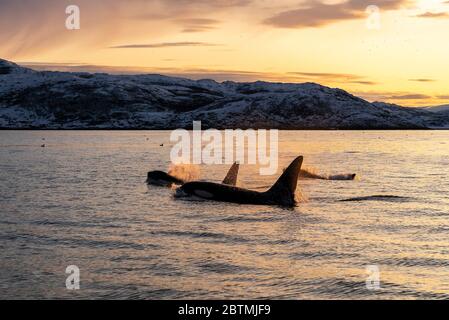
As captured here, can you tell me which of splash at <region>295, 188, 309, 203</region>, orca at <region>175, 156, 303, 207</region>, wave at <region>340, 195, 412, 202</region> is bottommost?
wave at <region>340, 195, 412, 202</region>

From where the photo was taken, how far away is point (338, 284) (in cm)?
1978

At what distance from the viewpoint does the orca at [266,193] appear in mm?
38375

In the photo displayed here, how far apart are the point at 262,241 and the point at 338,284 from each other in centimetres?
726

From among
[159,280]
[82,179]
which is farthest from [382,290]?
[82,179]

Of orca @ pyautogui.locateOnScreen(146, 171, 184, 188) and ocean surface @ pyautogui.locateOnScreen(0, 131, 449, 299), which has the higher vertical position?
orca @ pyautogui.locateOnScreen(146, 171, 184, 188)

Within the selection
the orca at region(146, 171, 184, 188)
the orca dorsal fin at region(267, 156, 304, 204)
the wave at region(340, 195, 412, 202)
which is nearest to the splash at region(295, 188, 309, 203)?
the orca dorsal fin at region(267, 156, 304, 204)

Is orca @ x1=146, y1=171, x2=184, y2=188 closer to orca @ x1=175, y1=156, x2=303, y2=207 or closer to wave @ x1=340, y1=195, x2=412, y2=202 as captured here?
orca @ x1=175, y1=156, x2=303, y2=207

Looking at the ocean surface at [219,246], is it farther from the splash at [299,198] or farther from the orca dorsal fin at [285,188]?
the orca dorsal fin at [285,188]

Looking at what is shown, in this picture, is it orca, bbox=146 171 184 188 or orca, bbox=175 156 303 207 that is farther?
orca, bbox=146 171 184 188

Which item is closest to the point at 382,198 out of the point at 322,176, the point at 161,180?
the point at 161,180

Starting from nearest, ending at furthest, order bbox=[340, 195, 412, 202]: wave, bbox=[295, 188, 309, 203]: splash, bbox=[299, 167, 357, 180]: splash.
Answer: bbox=[295, 188, 309, 203]: splash → bbox=[340, 195, 412, 202]: wave → bbox=[299, 167, 357, 180]: splash

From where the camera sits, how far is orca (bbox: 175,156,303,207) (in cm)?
3838

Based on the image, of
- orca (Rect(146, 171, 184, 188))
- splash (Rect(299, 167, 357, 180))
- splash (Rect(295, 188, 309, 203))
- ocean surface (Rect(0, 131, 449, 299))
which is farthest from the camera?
splash (Rect(299, 167, 357, 180))
